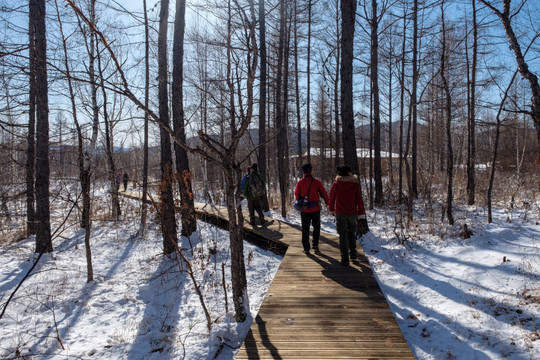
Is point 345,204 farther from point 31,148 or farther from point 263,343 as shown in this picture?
point 31,148

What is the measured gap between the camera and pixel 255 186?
831cm

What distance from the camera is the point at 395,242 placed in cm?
720

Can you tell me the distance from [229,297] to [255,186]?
3591 millimetres

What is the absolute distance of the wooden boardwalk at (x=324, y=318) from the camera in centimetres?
299

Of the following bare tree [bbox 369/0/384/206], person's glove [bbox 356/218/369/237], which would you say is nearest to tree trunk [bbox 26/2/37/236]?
person's glove [bbox 356/218/369/237]

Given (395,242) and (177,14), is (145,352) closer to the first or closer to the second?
(395,242)

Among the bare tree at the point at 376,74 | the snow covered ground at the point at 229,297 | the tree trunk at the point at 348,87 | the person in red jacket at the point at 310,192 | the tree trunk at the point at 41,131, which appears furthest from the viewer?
the bare tree at the point at 376,74

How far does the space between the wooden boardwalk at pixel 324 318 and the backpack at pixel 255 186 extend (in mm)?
3002

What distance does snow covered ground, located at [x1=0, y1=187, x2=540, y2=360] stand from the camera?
368 cm

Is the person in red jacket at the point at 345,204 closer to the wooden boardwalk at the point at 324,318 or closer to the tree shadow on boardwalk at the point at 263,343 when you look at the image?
the wooden boardwalk at the point at 324,318

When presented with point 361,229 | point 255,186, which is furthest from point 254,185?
point 361,229

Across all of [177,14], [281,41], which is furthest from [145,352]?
[281,41]

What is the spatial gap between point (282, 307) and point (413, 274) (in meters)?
2.93

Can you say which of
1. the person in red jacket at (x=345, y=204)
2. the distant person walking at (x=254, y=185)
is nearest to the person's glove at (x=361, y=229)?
the person in red jacket at (x=345, y=204)
